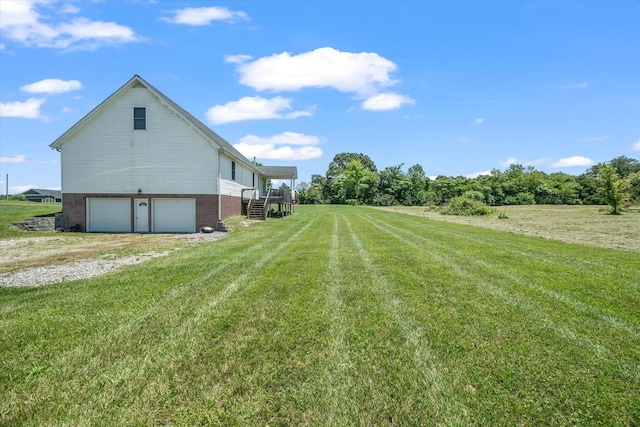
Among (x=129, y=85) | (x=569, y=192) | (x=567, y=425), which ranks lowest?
(x=567, y=425)

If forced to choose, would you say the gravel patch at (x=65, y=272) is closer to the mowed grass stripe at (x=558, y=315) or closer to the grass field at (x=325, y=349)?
the grass field at (x=325, y=349)

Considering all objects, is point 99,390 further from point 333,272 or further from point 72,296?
point 333,272

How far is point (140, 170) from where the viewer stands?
18484 mm

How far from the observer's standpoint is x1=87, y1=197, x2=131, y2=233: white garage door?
1877cm

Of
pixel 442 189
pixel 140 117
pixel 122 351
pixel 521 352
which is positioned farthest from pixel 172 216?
pixel 442 189

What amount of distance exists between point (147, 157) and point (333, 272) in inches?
591

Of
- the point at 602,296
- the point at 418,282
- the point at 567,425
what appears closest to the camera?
the point at 567,425

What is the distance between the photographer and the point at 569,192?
200 ft

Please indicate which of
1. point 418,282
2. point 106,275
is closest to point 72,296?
point 106,275

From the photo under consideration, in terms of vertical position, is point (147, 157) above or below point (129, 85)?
below

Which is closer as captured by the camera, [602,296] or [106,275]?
[602,296]

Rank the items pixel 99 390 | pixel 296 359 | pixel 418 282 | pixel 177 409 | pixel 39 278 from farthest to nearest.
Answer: pixel 39 278, pixel 418 282, pixel 296 359, pixel 99 390, pixel 177 409

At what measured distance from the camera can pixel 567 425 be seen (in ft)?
8.59

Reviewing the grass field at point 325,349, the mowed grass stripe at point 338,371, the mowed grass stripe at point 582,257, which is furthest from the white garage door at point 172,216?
the mowed grass stripe at point 338,371
